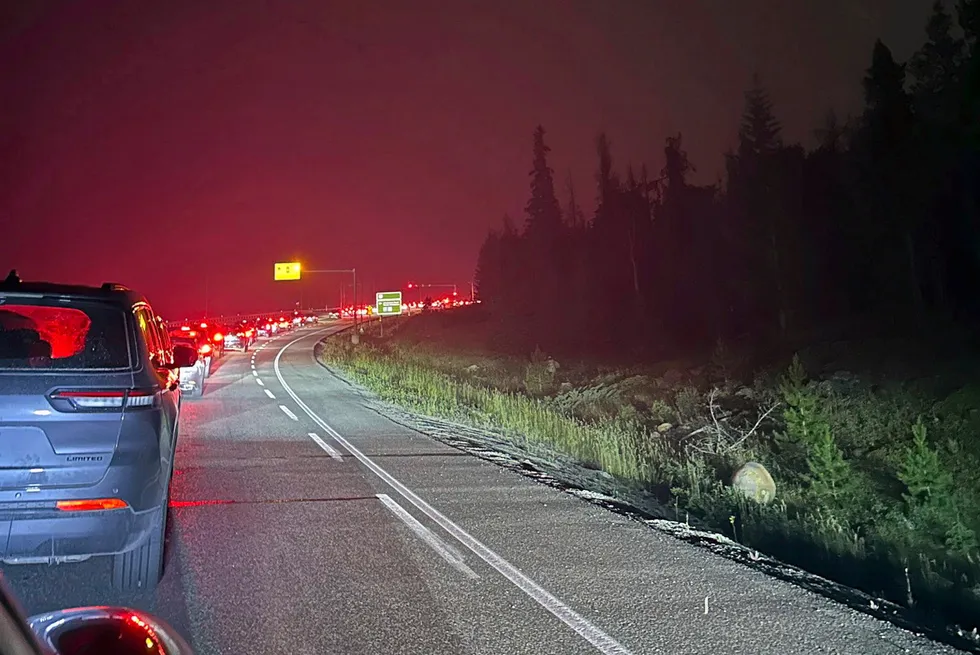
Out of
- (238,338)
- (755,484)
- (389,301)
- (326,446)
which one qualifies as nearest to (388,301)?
(389,301)

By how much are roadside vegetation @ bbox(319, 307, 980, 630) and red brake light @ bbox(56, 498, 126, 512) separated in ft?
19.3

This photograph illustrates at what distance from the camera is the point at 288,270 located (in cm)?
9875

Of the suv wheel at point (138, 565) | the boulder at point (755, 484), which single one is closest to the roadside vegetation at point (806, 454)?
the boulder at point (755, 484)

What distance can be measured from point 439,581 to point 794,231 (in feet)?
188

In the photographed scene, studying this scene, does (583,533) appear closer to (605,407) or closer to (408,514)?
(408,514)

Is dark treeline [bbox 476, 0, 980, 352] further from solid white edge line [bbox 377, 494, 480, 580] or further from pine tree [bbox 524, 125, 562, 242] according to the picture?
solid white edge line [bbox 377, 494, 480, 580]

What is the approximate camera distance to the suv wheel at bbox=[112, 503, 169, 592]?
581 cm

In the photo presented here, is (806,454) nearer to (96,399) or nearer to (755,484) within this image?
(755,484)

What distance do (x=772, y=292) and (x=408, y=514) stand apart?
55.1m

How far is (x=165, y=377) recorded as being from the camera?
22.7 feet

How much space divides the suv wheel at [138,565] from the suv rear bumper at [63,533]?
0.40 meters

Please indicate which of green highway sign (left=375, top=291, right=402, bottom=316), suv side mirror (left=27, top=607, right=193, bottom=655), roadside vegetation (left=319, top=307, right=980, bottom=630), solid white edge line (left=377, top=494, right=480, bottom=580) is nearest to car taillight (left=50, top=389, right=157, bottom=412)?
solid white edge line (left=377, top=494, right=480, bottom=580)

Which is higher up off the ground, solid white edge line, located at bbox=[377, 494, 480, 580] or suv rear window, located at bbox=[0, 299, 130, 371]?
suv rear window, located at bbox=[0, 299, 130, 371]

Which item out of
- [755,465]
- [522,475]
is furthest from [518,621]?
[755,465]
